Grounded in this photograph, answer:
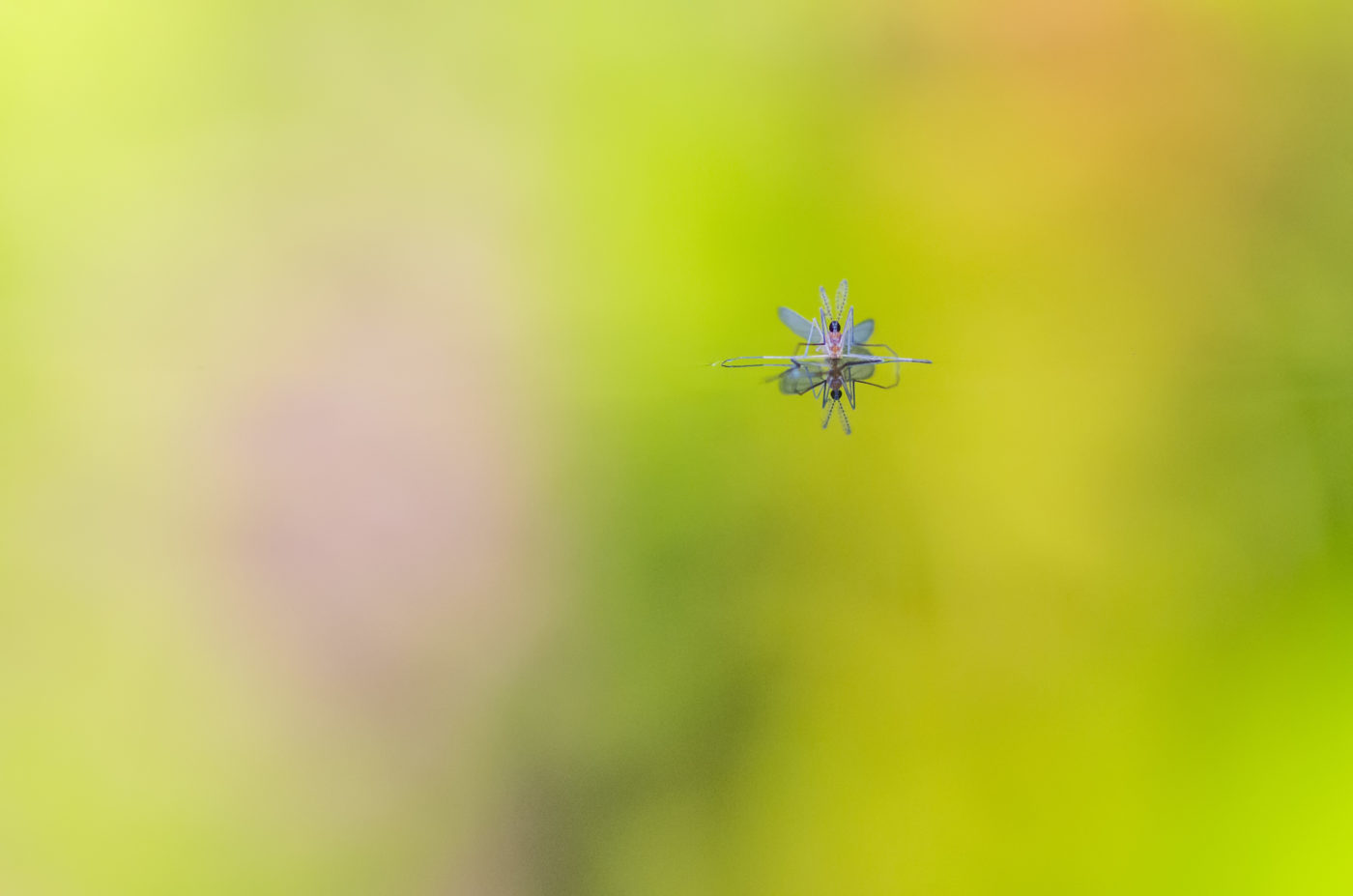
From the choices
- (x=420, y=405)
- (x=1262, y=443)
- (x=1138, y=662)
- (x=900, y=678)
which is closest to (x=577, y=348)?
(x=420, y=405)

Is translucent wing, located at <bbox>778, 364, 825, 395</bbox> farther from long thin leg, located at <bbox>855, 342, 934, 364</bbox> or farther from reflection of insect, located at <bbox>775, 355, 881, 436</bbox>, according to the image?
long thin leg, located at <bbox>855, 342, 934, 364</bbox>

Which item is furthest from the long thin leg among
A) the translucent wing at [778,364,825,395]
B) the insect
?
the translucent wing at [778,364,825,395]

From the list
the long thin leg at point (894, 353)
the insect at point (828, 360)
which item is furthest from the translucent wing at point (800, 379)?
the long thin leg at point (894, 353)

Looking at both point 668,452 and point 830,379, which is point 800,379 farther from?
point 668,452

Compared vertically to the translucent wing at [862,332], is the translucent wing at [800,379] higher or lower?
lower

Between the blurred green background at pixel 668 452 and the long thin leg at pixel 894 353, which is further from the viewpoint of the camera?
the long thin leg at pixel 894 353

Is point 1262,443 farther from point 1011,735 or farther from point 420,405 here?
point 420,405

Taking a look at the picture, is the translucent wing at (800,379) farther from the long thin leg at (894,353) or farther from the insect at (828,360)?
the long thin leg at (894,353)
